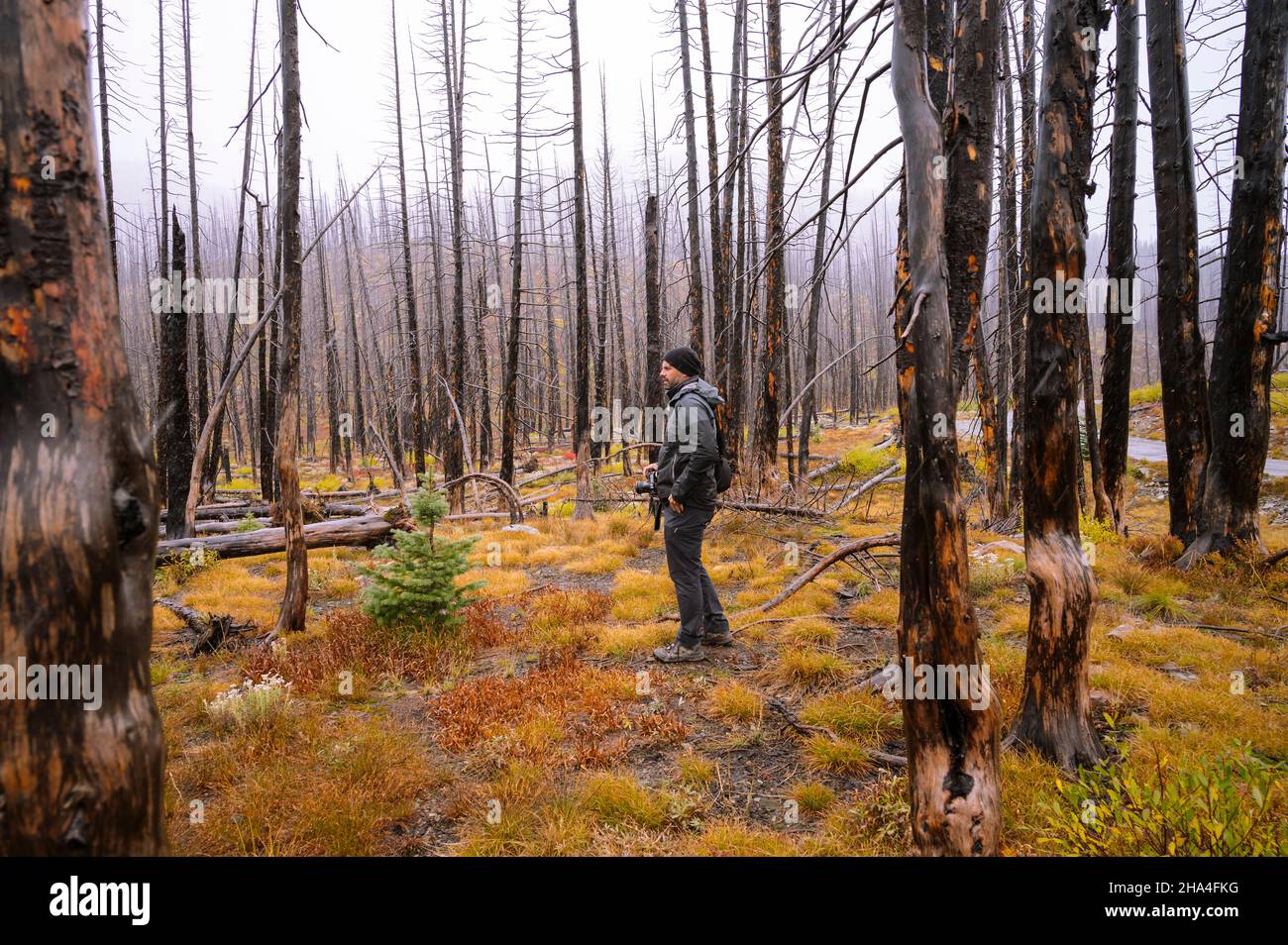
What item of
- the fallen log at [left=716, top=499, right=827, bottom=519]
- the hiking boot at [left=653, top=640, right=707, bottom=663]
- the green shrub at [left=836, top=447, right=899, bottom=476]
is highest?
the green shrub at [left=836, top=447, right=899, bottom=476]

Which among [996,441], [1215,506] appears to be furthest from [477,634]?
Result: [996,441]

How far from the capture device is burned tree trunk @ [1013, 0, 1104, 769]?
3.19 meters

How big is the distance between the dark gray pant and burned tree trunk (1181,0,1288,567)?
5685 millimetres

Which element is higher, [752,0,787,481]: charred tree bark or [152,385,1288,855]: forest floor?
[752,0,787,481]: charred tree bark

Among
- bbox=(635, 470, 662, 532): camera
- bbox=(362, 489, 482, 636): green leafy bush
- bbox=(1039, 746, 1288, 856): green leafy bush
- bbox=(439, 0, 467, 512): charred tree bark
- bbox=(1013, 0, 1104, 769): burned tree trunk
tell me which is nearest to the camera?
bbox=(1039, 746, 1288, 856): green leafy bush

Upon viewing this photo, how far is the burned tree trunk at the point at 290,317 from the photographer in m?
5.64

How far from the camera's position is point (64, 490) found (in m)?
1.78

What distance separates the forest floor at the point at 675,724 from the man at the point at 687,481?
326 mm

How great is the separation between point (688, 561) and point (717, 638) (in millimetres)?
860

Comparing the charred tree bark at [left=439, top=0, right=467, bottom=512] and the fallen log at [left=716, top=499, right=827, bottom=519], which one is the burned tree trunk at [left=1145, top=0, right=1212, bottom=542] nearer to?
the fallen log at [left=716, top=499, right=827, bottom=519]

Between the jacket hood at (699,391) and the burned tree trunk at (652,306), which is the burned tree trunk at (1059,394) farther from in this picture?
the burned tree trunk at (652,306)

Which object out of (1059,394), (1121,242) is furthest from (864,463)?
(1059,394)

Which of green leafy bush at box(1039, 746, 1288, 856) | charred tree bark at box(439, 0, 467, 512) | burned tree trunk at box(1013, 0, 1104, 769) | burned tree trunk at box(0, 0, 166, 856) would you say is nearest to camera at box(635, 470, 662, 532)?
burned tree trunk at box(1013, 0, 1104, 769)

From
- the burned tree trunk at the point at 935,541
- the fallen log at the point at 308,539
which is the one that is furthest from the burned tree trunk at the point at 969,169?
the fallen log at the point at 308,539
